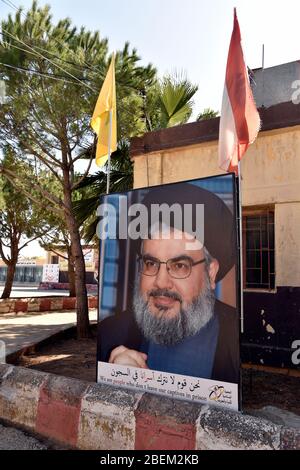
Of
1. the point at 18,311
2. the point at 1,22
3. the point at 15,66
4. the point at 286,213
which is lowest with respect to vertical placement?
the point at 18,311

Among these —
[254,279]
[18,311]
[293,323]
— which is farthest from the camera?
[18,311]

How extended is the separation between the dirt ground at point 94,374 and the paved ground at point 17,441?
1.79 m

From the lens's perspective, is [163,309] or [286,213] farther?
[286,213]

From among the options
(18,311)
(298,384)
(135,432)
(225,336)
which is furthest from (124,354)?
(18,311)

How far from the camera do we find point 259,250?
21.4 feet

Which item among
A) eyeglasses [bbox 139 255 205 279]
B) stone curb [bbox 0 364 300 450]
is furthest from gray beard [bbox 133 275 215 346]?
stone curb [bbox 0 364 300 450]

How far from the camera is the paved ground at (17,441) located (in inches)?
149

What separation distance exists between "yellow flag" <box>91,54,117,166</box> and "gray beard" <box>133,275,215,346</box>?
286cm

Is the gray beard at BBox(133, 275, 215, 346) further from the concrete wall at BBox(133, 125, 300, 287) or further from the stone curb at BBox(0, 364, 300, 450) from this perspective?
the concrete wall at BBox(133, 125, 300, 287)

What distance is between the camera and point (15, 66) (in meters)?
9.84

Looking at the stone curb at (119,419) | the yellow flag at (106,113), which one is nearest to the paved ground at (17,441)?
the stone curb at (119,419)

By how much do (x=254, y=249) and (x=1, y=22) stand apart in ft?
27.7

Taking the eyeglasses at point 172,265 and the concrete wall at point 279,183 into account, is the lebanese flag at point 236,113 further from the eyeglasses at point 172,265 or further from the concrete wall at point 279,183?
the concrete wall at point 279,183

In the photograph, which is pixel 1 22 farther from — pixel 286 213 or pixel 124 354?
pixel 124 354
